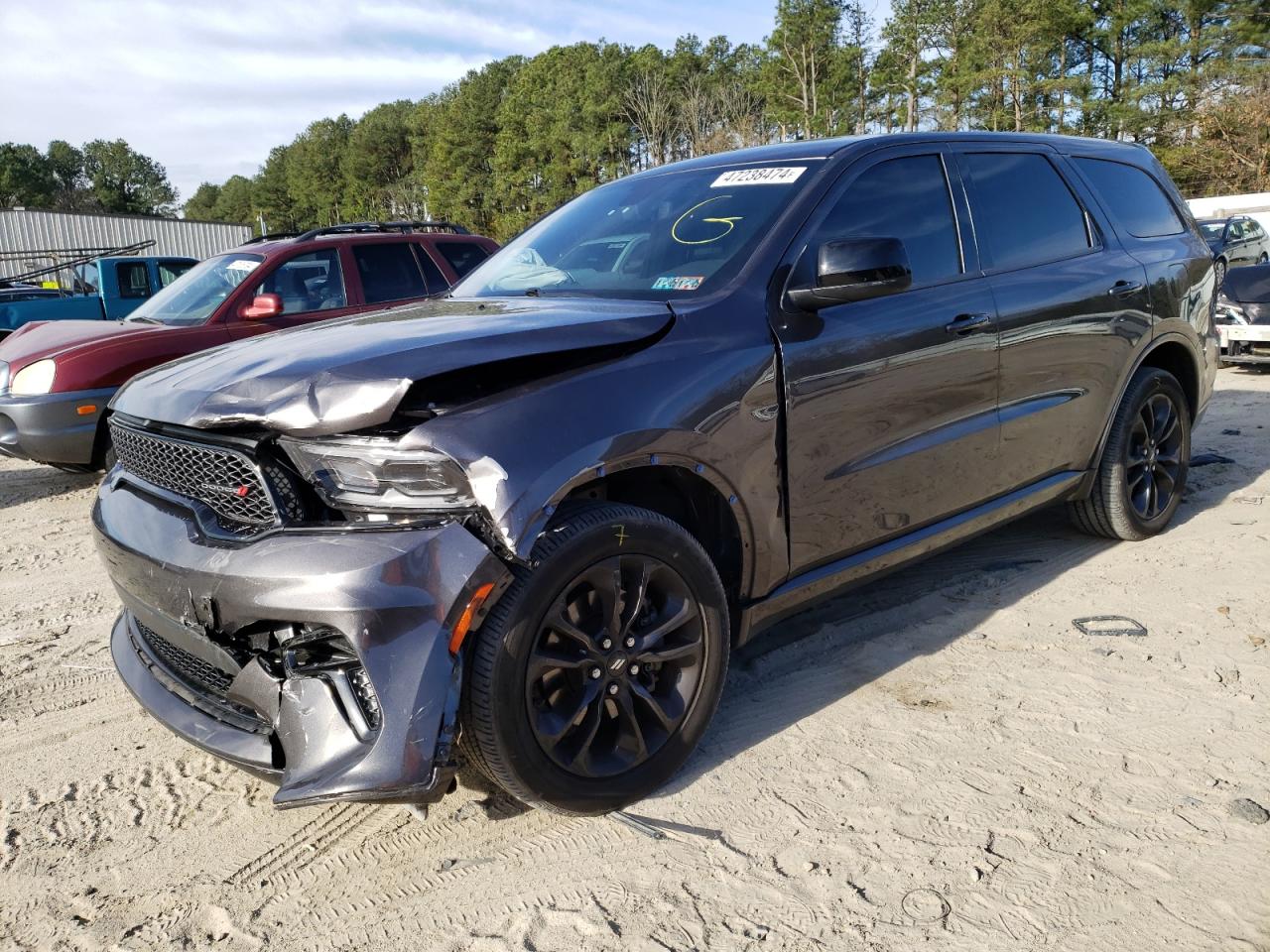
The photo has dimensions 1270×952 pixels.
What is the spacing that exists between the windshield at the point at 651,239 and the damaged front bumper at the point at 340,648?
1252 mm

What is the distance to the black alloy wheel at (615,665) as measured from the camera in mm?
2438

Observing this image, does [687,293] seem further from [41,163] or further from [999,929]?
[41,163]

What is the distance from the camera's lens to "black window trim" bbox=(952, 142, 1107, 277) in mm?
3707

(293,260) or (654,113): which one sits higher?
(654,113)

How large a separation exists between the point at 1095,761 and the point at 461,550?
6.48 ft

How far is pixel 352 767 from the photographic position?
2.15m

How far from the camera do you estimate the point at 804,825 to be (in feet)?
8.39

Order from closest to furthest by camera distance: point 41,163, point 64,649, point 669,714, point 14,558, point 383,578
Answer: point 383,578 < point 669,714 < point 64,649 < point 14,558 < point 41,163

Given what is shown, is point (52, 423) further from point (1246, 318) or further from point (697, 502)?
point (1246, 318)

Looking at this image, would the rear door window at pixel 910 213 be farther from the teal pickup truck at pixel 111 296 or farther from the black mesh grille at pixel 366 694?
the teal pickup truck at pixel 111 296

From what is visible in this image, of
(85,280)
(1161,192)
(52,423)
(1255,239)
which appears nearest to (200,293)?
(52,423)

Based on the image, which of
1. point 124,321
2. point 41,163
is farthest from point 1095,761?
point 41,163

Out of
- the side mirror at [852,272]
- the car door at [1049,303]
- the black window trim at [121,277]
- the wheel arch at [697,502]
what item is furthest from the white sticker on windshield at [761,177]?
the black window trim at [121,277]

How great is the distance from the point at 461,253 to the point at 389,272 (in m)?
0.84
